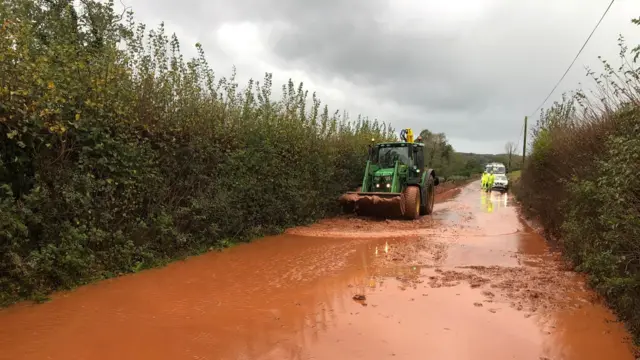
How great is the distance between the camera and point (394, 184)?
12.7 m

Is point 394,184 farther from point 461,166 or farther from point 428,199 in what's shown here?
point 461,166

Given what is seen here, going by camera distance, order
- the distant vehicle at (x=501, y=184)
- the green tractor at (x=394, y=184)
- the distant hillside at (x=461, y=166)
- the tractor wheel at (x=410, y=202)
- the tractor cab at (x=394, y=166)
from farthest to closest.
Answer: the distant hillside at (x=461, y=166), the distant vehicle at (x=501, y=184), the tractor cab at (x=394, y=166), the tractor wheel at (x=410, y=202), the green tractor at (x=394, y=184)

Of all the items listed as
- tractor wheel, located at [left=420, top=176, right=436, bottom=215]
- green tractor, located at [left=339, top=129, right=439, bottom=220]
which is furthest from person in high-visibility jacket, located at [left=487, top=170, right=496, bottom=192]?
green tractor, located at [left=339, top=129, right=439, bottom=220]

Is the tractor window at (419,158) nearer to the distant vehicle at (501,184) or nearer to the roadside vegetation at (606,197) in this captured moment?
the roadside vegetation at (606,197)

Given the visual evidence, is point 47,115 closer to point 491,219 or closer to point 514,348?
point 514,348

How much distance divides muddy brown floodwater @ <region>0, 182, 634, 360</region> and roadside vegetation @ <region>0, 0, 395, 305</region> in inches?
20.8

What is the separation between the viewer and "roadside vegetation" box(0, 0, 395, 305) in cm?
529

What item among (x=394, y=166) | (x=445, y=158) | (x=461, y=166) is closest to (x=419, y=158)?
(x=394, y=166)

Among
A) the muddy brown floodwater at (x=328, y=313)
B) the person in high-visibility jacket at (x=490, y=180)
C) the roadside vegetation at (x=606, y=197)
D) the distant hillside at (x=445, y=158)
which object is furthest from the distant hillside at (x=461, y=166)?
the muddy brown floodwater at (x=328, y=313)

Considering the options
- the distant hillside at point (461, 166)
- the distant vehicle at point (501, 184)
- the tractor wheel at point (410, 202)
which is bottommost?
the tractor wheel at point (410, 202)

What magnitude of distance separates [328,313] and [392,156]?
941 centimetres

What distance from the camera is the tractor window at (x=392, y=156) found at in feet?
45.0

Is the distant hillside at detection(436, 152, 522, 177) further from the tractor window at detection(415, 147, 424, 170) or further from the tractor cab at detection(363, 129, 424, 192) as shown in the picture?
the tractor cab at detection(363, 129, 424, 192)

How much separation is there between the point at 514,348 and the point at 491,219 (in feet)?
37.7
